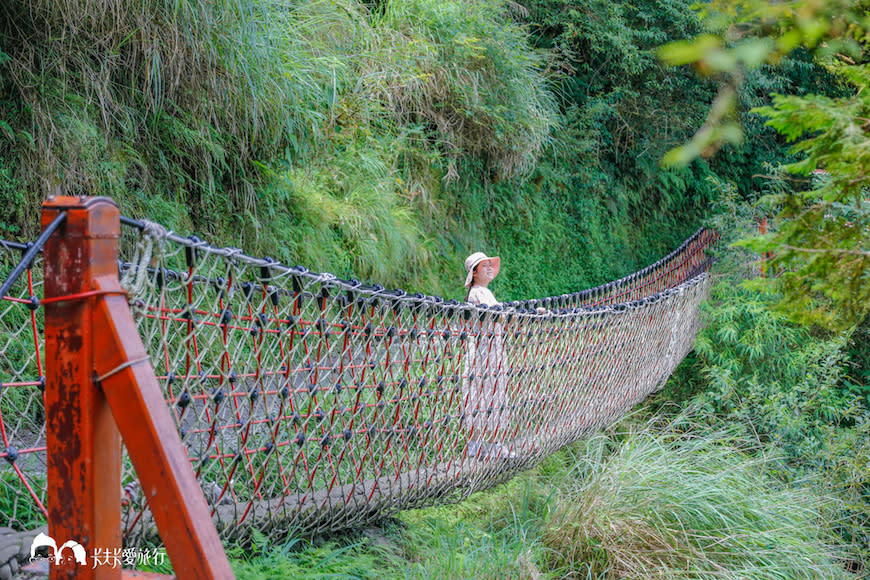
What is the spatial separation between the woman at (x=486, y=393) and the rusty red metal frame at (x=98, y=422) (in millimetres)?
1900

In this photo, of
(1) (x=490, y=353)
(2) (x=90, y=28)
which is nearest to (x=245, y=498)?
(1) (x=490, y=353)

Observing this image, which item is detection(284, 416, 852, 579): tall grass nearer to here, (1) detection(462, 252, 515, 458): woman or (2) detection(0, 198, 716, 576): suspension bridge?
(2) detection(0, 198, 716, 576): suspension bridge

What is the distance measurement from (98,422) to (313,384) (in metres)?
1.03

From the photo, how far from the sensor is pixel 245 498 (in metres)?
2.37

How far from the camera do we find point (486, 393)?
297 centimetres

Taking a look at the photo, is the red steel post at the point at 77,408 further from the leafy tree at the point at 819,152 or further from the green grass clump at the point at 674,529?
the green grass clump at the point at 674,529

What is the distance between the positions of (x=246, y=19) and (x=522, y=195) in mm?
4652

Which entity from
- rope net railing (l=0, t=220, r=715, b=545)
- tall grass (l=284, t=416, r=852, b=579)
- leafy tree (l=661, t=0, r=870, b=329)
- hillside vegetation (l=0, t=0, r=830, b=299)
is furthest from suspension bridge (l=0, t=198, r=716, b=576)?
leafy tree (l=661, t=0, r=870, b=329)

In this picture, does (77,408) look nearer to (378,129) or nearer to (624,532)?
(624,532)

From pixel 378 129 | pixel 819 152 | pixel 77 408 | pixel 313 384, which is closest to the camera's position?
pixel 77 408

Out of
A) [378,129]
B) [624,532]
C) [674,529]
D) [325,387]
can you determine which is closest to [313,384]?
[325,387]

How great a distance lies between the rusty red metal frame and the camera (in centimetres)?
85

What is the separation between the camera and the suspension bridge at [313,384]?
4.57ft

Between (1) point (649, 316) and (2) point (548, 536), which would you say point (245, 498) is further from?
(1) point (649, 316)
